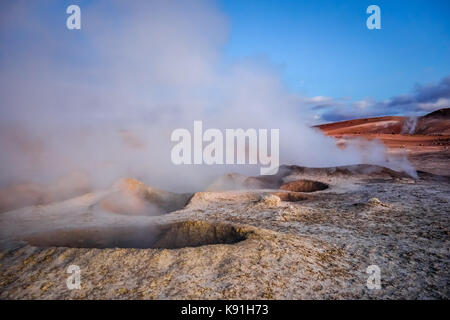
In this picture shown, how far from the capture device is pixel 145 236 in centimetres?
467

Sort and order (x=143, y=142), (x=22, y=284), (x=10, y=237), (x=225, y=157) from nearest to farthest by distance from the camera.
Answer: (x=22, y=284), (x=10, y=237), (x=143, y=142), (x=225, y=157)

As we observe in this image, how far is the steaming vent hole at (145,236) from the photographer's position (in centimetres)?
431

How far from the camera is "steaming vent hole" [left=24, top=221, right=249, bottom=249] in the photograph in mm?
4307

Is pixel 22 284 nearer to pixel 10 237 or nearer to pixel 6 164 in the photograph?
pixel 10 237

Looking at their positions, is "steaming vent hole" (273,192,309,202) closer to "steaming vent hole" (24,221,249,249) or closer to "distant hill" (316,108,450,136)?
"steaming vent hole" (24,221,249,249)

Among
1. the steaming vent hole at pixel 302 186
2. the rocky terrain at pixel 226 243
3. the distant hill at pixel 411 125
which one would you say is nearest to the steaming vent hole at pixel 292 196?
the rocky terrain at pixel 226 243

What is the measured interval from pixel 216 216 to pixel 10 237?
136 inches

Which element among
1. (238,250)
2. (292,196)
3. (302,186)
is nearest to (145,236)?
(238,250)

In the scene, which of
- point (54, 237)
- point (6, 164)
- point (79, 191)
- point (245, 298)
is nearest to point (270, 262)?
point (245, 298)

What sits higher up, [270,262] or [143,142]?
[143,142]

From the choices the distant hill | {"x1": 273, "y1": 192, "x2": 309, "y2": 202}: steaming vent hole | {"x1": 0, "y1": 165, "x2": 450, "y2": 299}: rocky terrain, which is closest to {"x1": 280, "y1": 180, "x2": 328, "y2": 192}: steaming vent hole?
{"x1": 273, "y1": 192, "x2": 309, "y2": 202}: steaming vent hole
